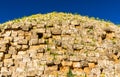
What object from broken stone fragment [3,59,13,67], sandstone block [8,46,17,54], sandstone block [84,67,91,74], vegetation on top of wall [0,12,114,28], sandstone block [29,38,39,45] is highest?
vegetation on top of wall [0,12,114,28]

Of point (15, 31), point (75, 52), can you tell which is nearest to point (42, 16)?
point (15, 31)

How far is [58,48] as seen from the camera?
24.2 meters

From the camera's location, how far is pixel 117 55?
24719 millimetres

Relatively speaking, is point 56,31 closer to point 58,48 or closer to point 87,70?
point 58,48

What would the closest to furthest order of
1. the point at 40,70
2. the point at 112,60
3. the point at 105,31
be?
the point at 40,70
the point at 112,60
the point at 105,31

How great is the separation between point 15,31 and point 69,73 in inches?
230

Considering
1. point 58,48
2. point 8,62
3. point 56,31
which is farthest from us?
point 56,31

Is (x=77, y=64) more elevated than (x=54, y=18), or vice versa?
(x=54, y=18)

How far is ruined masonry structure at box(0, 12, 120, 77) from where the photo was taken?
2305cm

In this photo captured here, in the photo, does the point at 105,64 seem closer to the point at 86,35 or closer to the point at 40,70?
the point at 86,35

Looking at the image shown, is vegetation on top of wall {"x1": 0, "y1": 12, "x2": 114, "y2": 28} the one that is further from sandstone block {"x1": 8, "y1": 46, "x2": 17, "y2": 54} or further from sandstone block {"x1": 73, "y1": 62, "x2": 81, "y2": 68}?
sandstone block {"x1": 73, "y1": 62, "x2": 81, "y2": 68}

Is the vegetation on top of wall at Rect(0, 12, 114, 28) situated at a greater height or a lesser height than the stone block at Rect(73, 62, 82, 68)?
greater

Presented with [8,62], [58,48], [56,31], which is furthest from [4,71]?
[56,31]

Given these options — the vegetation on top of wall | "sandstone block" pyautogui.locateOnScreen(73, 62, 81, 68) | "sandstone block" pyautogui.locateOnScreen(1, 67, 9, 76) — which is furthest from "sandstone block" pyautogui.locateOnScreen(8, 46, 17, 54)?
"sandstone block" pyautogui.locateOnScreen(73, 62, 81, 68)
